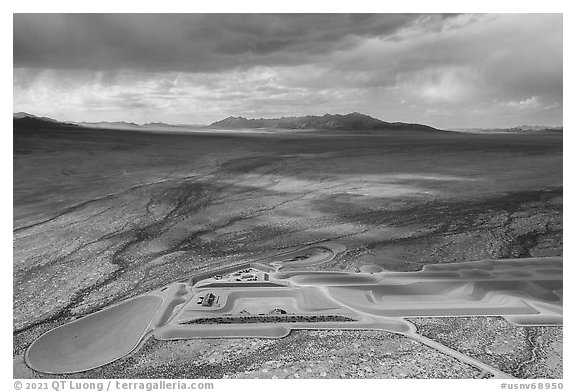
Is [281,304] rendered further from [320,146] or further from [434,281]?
[320,146]

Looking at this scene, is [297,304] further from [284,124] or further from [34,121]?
[34,121]

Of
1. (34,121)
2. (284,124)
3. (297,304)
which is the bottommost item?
(297,304)

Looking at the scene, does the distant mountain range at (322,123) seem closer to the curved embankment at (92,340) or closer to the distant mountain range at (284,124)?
the distant mountain range at (284,124)

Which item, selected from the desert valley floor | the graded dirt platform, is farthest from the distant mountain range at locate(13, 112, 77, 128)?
the graded dirt platform

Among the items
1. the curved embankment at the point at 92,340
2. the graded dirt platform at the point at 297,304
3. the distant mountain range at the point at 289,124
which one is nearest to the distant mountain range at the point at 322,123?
the distant mountain range at the point at 289,124

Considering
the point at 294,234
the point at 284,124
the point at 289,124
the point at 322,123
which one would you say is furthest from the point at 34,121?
the point at 322,123

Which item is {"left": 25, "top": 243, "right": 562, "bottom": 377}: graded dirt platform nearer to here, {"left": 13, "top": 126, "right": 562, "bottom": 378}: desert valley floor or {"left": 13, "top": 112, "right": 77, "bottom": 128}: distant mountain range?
{"left": 13, "top": 126, "right": 562, "bottom": 378}: desert valley floor
